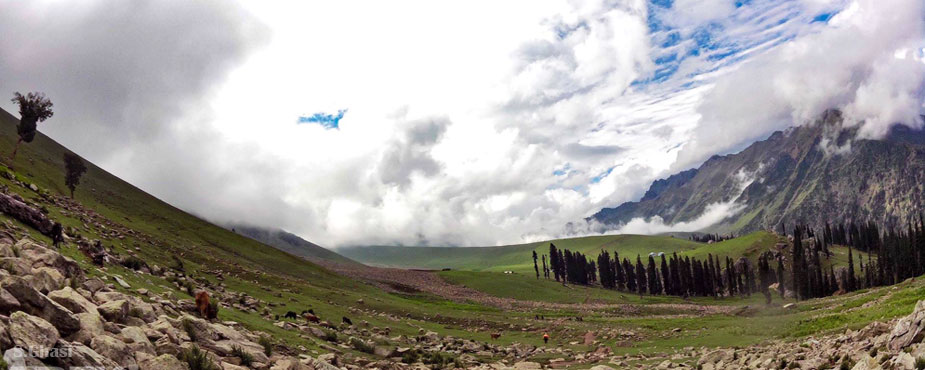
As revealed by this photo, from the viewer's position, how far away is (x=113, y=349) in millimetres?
12031

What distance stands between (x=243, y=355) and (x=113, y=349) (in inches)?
214

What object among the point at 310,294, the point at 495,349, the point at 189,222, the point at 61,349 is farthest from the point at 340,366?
the point at 189,222

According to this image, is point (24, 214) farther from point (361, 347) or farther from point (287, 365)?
point (287, 365)

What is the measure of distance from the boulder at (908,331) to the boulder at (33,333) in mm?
27594

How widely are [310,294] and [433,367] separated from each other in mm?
34329

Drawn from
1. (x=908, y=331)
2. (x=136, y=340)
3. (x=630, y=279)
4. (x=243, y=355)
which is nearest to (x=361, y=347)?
(x=243, y=355)

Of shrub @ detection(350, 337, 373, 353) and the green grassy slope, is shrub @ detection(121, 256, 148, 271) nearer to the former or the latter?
the green grassy slope

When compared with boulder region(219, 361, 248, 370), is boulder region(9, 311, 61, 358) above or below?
above

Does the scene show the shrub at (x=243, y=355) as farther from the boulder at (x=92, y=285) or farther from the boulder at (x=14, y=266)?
the boulder at (x=14, y=266)

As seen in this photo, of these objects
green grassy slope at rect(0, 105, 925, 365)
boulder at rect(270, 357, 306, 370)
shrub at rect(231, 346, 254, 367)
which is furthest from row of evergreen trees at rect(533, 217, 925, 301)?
shrub at rect(231, 346, 254, 367)

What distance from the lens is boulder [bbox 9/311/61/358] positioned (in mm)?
10152

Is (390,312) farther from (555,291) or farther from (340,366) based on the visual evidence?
(555,291)

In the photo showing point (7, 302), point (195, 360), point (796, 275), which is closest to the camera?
point (7, 302)

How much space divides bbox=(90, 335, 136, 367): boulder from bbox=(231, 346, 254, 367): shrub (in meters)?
4.82
